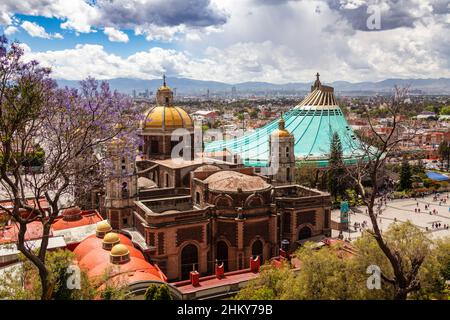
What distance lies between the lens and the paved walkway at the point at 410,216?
32.0 m

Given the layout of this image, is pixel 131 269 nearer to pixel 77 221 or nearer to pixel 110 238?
pixel 110 238

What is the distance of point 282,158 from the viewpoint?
1145 inches

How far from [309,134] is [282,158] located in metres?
25.4

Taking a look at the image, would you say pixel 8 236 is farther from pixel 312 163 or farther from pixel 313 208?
pixel 312 163

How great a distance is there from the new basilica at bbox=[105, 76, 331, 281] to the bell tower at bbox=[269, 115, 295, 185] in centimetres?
267

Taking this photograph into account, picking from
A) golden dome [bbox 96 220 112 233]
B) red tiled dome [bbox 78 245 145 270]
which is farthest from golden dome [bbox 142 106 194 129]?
red tiled dome [bbox 78 245 145 270]

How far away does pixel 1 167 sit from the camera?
965 cm

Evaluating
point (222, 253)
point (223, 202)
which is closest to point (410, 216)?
point (222, 253)

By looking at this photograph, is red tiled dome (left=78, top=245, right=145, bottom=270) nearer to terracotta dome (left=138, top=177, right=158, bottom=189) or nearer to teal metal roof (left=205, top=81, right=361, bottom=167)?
terracotta dome (left=138, top=177, right=158, bottom=189)

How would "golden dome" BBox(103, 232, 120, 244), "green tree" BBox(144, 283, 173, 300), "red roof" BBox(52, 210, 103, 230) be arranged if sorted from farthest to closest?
"red roof" BBox(52, 210, 103, 230), "golden dome" BBox(103, 232, 120, 244), "green tree" BBox(144, 283, 173, 300)

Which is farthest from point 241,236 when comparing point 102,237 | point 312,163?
point 312,163

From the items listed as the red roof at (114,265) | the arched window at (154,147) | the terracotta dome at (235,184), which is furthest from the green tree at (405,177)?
the red roof at (114,265)

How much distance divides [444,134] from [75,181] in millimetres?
Answer: 74362

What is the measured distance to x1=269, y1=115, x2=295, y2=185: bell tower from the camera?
29.1 metres
